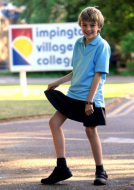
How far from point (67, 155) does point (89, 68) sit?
6.92ft

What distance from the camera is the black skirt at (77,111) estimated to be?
501 centimetres

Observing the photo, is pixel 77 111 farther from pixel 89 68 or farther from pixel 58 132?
pixel 89 68

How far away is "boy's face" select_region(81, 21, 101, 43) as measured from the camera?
503 centimetres

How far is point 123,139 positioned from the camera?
838 centimetres

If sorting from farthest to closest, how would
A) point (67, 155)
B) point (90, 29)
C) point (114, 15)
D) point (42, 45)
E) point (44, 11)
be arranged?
point (44, 11) < point (114, 15) < point (42, 45) < point (67, 155) < point (90, 29)

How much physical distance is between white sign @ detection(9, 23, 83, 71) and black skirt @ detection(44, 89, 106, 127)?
540 inches

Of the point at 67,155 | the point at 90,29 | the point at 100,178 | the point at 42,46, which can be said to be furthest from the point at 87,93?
the point at 42,46

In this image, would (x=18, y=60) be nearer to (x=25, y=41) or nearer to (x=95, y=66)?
(x=25, y=41)

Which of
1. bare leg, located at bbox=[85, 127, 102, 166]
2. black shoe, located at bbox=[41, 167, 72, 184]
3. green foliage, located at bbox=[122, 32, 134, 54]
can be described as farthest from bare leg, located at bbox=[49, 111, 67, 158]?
green foliage, located at bbox=[122, 32, 134, 54]

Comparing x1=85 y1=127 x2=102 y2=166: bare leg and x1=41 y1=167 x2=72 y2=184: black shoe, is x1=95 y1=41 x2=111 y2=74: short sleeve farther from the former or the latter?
x1=41 y1=167 x2=72 y2=184: black shoe

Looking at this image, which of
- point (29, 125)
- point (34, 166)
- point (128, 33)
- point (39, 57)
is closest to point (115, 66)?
point (128, 33)

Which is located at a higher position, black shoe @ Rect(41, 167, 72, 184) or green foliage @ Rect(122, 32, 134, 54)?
black shoe @ Rect(41, 167, 72, 184)

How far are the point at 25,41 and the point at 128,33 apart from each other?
57.9ft

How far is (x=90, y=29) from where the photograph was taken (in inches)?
198
